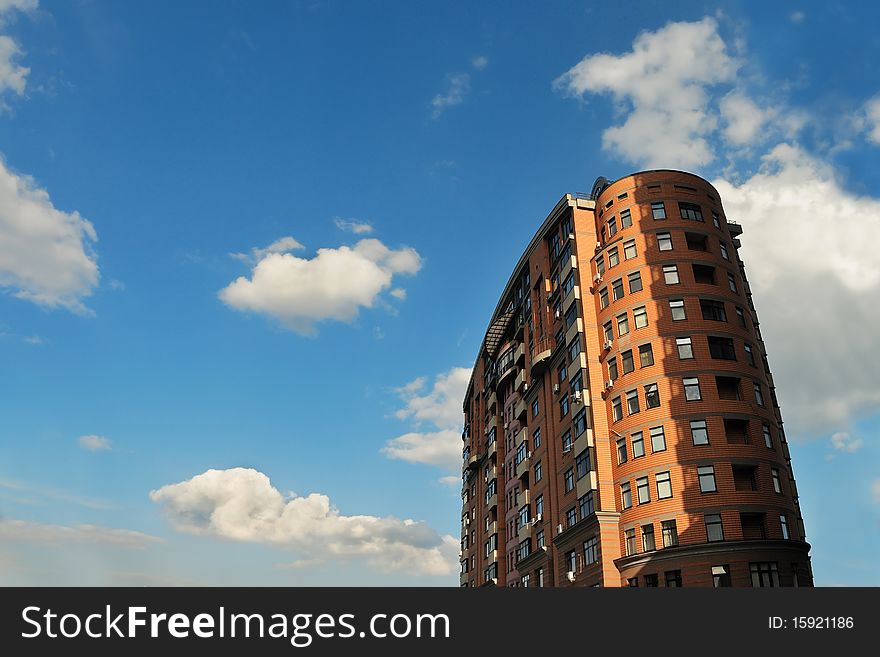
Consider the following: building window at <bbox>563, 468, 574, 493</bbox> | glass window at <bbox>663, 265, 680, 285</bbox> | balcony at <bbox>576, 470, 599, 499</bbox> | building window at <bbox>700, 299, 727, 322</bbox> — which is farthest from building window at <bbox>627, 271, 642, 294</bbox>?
building window at <bbox>563, 468, 574, 493</bbox>

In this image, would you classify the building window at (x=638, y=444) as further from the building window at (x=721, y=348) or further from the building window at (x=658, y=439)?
the building window at (x=721, y=348)

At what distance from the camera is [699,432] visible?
41.1 meters

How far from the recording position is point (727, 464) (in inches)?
1577

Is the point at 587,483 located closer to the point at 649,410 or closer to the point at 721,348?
the point at 649,410

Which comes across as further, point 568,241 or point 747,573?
point 568,241

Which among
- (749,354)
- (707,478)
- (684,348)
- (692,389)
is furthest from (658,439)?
(749,354)

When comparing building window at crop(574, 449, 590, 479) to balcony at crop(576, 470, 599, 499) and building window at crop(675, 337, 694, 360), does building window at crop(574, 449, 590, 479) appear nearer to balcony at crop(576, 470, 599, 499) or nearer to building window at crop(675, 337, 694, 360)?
balcony at crop(576, 470, 599, 499)

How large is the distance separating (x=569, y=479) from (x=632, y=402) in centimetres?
810

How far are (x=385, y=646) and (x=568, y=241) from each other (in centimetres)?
4171

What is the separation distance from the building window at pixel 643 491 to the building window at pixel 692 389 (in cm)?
571

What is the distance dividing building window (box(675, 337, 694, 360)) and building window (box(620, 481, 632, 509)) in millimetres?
8718

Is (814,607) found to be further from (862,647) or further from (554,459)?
(554,459)

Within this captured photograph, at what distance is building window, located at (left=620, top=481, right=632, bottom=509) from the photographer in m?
42.3

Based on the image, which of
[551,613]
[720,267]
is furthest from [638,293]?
[551,613]
